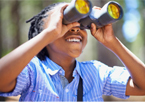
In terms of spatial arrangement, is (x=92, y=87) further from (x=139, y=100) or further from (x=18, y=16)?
(x=18, y=16)

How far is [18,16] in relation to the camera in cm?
755

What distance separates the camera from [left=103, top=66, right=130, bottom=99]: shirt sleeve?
1.59 m

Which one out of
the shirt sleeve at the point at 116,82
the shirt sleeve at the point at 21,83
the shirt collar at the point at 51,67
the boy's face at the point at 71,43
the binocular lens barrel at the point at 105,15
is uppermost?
the binocular lens barrel at the point at 105,15

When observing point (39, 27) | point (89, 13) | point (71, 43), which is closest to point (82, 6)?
point (89, 13)

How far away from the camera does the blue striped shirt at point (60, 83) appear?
1396 mm

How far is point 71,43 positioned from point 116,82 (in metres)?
0.46

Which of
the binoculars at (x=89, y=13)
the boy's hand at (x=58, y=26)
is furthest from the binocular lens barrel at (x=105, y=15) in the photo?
the boy's hand at (x=58, y=26)

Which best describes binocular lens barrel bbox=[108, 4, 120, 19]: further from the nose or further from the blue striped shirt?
the blue striped shirt

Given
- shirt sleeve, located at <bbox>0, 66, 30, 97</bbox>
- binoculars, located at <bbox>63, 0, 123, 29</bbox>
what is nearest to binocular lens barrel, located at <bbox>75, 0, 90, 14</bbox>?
binoculars, located at <bbox>63, 0, 123, 29</bbox>

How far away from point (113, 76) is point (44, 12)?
2.55ft

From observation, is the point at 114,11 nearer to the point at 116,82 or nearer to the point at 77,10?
the point at 77,10

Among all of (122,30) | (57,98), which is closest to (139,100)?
(122,30)

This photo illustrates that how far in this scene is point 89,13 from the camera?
1.34 meters

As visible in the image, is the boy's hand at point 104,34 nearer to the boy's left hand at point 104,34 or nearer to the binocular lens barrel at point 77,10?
the boy's left hand at point 104,34
